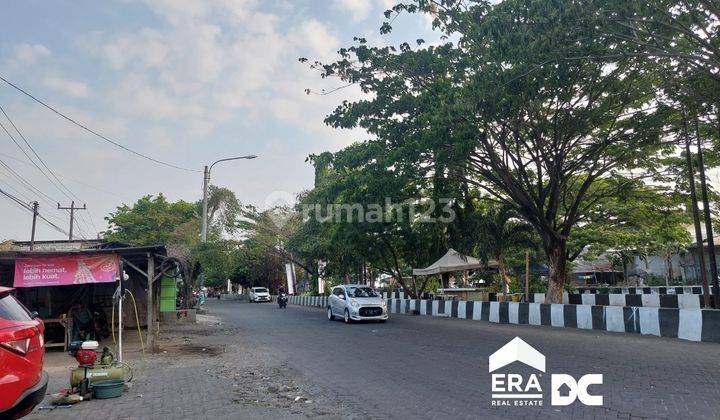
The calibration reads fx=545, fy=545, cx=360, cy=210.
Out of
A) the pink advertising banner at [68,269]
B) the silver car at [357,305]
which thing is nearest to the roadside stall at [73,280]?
the pink advertising banner at [68,269]

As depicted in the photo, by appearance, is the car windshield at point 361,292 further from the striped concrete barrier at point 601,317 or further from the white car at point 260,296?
the white car at point 260,296

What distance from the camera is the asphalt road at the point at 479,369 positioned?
6703 mm

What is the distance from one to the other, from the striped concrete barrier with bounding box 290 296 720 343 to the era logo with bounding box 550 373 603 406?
235 inches

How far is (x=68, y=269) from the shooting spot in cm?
1457

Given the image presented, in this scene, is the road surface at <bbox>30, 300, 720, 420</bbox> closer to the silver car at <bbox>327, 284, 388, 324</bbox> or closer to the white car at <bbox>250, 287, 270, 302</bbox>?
the silver car at <bbox>327, 284, 388, 324</bbox>

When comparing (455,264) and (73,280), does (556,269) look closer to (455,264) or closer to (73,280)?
(455,264)

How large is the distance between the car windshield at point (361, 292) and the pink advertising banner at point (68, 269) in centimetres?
1042

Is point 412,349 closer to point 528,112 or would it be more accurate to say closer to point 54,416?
point 54,416

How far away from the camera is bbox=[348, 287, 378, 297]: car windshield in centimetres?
2273

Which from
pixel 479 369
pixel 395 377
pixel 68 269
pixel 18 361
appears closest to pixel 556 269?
pixel 479 369

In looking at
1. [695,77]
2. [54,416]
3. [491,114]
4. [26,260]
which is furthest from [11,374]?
[695,77]

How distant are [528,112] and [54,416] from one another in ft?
49.5

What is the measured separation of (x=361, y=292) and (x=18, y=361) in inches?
702

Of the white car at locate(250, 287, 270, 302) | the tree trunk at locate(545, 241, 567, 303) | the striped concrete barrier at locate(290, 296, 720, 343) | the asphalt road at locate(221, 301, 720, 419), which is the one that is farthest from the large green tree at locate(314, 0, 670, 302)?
the white car at locate(250, 287, 270, 302)
